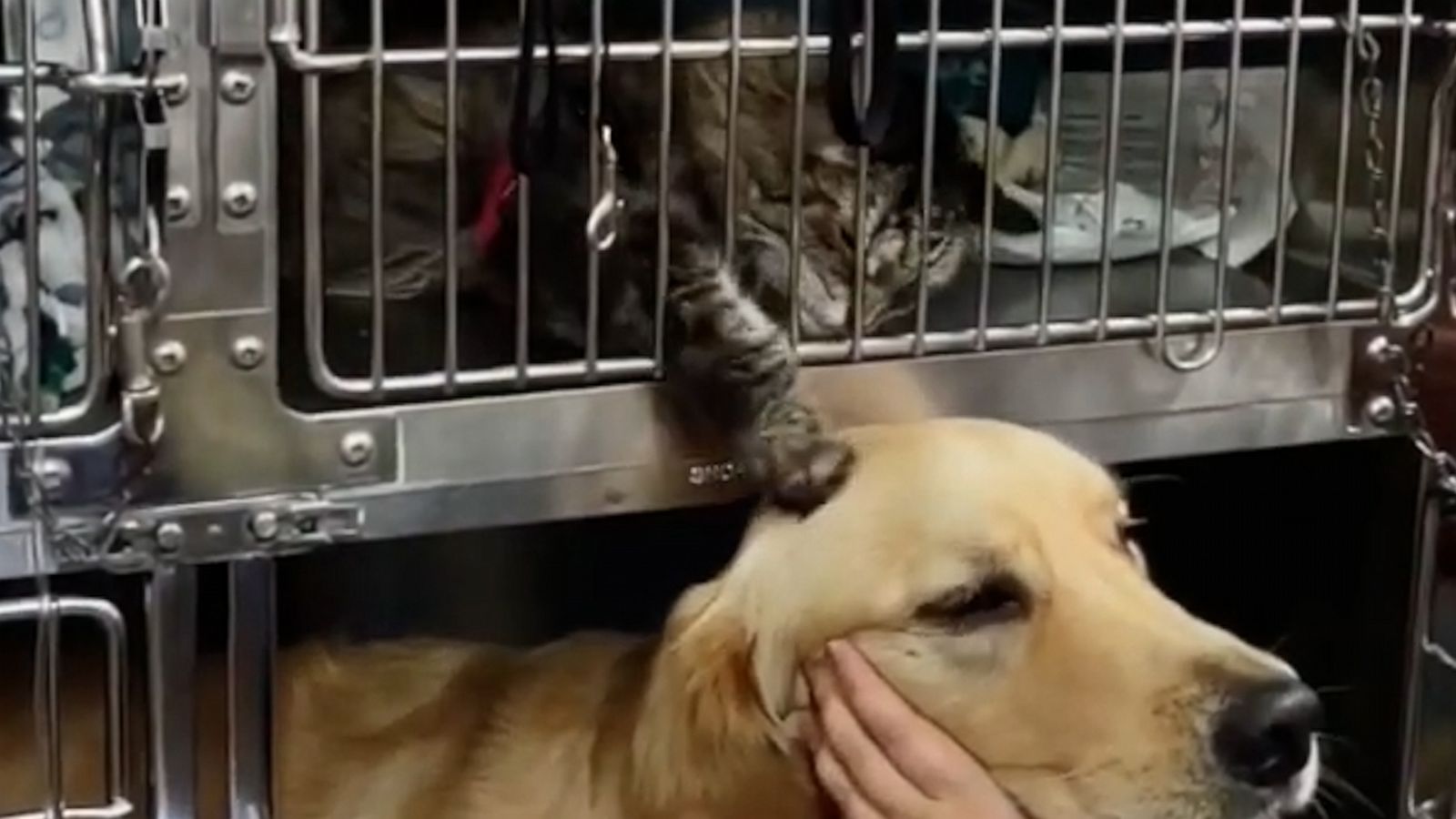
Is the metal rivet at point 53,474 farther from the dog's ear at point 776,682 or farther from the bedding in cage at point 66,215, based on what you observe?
the dog's ear at point 776,682

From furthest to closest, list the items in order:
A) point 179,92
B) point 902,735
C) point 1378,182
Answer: point 1378,182
point 902,735
point 179,92

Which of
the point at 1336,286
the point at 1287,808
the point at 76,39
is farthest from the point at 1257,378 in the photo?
the point at 76,39

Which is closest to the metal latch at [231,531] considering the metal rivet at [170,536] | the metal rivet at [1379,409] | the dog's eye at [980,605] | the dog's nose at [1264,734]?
the metal rivet at [170,536]

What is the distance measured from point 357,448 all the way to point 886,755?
0.75 ft

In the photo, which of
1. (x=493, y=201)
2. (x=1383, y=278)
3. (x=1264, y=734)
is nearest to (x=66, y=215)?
(x=493, y=201)

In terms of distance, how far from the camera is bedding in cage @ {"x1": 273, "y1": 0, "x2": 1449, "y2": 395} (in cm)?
95

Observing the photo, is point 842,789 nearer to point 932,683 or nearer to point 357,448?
point 932,683

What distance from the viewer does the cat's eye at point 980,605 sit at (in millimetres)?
960

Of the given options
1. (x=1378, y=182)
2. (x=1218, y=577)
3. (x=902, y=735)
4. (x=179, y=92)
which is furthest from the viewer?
(x=1218, y=577)

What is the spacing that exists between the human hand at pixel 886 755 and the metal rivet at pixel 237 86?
297 millimetres

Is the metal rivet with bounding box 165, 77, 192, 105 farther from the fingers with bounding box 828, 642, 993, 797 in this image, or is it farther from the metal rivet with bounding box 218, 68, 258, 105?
the fingers with bounding box 828, 642, 993, 797

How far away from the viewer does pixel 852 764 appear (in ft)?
3.19

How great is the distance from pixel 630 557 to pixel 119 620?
9.3 inches

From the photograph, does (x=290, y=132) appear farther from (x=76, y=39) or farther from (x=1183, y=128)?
(x=1183, y=128)
